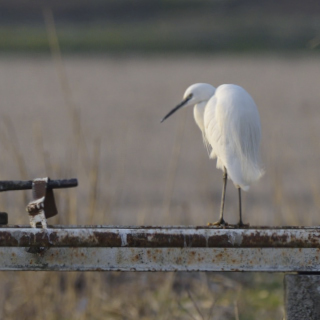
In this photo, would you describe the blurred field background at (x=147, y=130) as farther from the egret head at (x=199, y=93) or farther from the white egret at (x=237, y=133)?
the egret head at (x=199, y=93)

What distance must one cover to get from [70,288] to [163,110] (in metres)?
8.01

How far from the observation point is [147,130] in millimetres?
9742

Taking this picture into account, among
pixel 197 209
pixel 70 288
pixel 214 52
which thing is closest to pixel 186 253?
pixel 70 288

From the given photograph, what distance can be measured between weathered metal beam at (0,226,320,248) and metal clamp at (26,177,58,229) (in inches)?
3.5

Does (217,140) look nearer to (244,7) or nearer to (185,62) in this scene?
(185,62)

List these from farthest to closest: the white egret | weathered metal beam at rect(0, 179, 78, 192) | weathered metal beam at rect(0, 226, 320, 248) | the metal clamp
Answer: the white egret < weathered metal beam at rect(0, 179, 78, 192) < the metal clamp < weathered metal beam at rect(0, 226, 320, 248)

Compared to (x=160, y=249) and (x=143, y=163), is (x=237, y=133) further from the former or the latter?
(x=143, y=163)

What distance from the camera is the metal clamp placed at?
200 cm

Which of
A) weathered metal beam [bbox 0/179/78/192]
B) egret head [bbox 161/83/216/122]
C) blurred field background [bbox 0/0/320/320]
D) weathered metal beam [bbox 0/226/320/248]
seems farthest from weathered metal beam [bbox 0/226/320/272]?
egret head [bbox 161/83/216/122]

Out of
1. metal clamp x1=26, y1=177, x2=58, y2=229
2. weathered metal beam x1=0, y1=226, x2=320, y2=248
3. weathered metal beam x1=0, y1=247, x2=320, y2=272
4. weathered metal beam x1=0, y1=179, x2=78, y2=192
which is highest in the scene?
weathered metal beam x1=0, y1=179, x2=78, y2=192

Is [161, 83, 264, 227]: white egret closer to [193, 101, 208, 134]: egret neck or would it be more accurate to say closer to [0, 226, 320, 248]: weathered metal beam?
[193, 101, 208, 134]: egret neck

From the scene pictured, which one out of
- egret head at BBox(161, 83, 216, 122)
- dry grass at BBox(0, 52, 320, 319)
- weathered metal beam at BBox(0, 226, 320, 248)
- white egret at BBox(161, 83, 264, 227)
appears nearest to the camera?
weathered metal beam at BBox(0, 226, 320, 248)

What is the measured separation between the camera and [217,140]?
2.74 meters

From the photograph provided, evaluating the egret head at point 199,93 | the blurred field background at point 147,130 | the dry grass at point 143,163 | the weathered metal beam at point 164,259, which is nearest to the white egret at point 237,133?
the egret head at point 199,93
